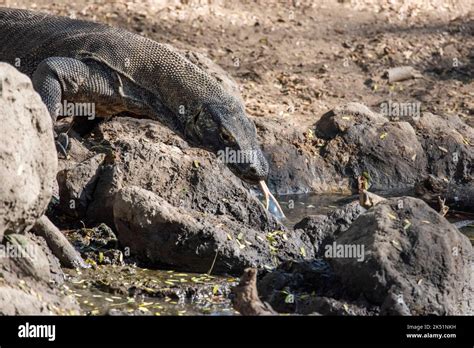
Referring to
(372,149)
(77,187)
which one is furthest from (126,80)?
(372,149)

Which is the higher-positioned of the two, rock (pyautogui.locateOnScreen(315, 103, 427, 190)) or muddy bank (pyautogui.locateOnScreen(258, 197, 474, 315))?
muddy bank (pyautogui.locateOnScreen(258, 197, 474, 315))

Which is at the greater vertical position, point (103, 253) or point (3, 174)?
point (3, 174)

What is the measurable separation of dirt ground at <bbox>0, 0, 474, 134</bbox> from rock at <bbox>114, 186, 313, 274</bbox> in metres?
4.97

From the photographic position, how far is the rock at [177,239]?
24.7 feet

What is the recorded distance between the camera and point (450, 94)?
566 inches

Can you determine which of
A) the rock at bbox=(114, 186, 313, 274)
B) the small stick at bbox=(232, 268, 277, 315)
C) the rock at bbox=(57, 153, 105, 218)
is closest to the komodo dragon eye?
the rock at bbox=(114, 186, 313, 274)

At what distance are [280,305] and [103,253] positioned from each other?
1.52 m

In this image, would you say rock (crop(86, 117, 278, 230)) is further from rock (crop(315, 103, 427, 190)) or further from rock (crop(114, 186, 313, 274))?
rock (crop(315, 103, 427, 190))

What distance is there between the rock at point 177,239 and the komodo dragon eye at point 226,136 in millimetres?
846

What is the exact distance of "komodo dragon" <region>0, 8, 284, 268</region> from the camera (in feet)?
28.2

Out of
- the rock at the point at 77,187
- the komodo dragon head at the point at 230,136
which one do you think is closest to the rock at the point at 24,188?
the rock at the point at 77,187
